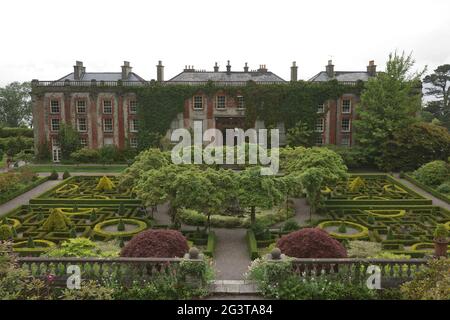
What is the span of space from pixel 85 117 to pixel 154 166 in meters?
25.4

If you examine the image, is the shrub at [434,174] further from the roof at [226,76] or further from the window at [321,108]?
the roof at [226,76]

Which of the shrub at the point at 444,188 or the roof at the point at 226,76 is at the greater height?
the roof at the point at 226,76

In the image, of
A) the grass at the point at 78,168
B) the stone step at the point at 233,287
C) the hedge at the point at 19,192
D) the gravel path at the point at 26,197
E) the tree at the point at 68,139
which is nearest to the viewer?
the stone step at the point at 233,287

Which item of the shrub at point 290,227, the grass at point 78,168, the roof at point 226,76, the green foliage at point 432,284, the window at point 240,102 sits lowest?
the shrub at point 290,227

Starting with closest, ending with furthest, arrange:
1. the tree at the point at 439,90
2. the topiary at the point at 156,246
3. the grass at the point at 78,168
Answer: the topiary at the point at 156,246 < the grass at the point at 78,168 < the tree at the point at 439,90

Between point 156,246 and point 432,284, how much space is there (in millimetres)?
9513

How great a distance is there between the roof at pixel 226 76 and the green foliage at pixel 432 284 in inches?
1566

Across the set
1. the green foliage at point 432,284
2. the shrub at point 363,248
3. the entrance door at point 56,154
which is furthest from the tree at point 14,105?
the green foliage at point 432,284

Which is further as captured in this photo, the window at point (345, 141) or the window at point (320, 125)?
the window at point (345, 141)

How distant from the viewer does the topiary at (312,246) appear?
53.0 ft

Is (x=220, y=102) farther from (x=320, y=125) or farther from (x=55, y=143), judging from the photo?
(x=55, y=143)

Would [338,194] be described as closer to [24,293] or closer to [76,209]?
[76,209]

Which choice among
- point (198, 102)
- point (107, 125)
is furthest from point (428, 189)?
point (107, 125)

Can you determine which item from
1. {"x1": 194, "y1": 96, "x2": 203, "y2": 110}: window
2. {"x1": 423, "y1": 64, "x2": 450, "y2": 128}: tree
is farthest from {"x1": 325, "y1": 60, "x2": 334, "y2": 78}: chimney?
{"x1": 423, "y1": 64, "x2": 450, "y2": 128}: tree
